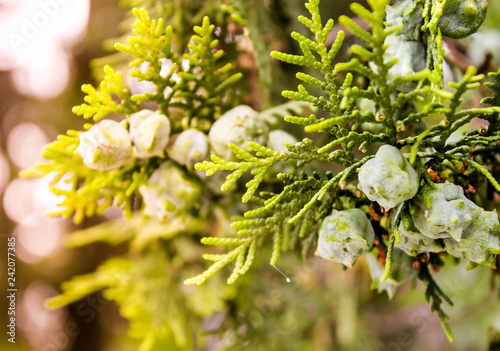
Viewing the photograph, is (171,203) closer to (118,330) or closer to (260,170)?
→ (260,170)

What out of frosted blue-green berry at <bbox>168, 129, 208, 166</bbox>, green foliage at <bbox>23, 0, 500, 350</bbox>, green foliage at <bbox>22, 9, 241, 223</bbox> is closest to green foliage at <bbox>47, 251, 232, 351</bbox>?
green foliage at <bbox>23, 0, 500, 350</bbox>

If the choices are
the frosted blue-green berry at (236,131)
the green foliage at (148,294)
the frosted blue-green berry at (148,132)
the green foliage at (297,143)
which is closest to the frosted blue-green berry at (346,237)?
the green foliage at (297,143)

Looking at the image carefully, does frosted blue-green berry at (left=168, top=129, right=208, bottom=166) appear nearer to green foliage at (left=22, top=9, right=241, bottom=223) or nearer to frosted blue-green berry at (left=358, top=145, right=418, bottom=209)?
green foliage at (left=22, top=9, right=241, bottom=223)

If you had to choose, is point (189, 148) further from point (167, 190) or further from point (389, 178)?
point (389, 178)

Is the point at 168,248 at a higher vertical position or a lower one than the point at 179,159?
lower

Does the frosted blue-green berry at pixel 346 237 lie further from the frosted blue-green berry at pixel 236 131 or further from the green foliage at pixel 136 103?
the green foliage at pixel 136 103

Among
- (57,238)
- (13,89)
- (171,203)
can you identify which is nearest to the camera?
(171,203)

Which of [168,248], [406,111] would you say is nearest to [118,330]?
[168,248]
